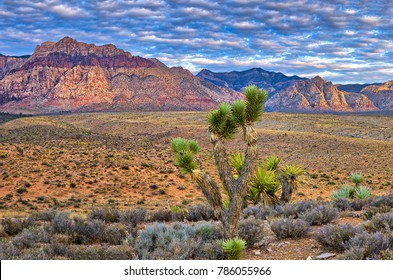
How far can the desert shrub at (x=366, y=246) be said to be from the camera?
589cm

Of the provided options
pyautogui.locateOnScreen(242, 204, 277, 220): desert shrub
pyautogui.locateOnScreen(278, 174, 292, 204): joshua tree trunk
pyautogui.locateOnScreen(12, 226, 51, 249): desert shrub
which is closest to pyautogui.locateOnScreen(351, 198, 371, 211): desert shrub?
pyautogui.locateOnScreen(278, 174, 292, 204): joshua tree trunk

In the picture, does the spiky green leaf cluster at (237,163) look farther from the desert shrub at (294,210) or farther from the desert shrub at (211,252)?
the desert shrub at (211,252)

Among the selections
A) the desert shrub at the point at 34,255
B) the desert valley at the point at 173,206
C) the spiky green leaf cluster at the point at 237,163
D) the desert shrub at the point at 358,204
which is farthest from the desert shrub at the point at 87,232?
the desert shrub at the point at 358,204

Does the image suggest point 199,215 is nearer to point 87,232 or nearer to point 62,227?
point 87,232

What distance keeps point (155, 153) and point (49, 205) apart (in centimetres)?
2087

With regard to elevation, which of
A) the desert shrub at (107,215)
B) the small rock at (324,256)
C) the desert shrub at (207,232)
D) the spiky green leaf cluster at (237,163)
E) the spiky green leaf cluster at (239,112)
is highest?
the spiky green leaf cluster at (239,112)

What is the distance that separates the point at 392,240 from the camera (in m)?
6.46

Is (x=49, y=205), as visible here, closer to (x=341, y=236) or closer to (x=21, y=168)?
(x=21, y=168)

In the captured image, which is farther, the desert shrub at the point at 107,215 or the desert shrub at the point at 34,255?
the desert shrub at the point at 107,215

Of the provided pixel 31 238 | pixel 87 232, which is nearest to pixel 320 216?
pixel 87 232

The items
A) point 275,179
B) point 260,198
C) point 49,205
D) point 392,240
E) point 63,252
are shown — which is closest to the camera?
point 392,240

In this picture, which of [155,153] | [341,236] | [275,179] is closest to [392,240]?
[341,236]

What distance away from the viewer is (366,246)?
6086 mm

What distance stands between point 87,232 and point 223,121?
4.32 meters
